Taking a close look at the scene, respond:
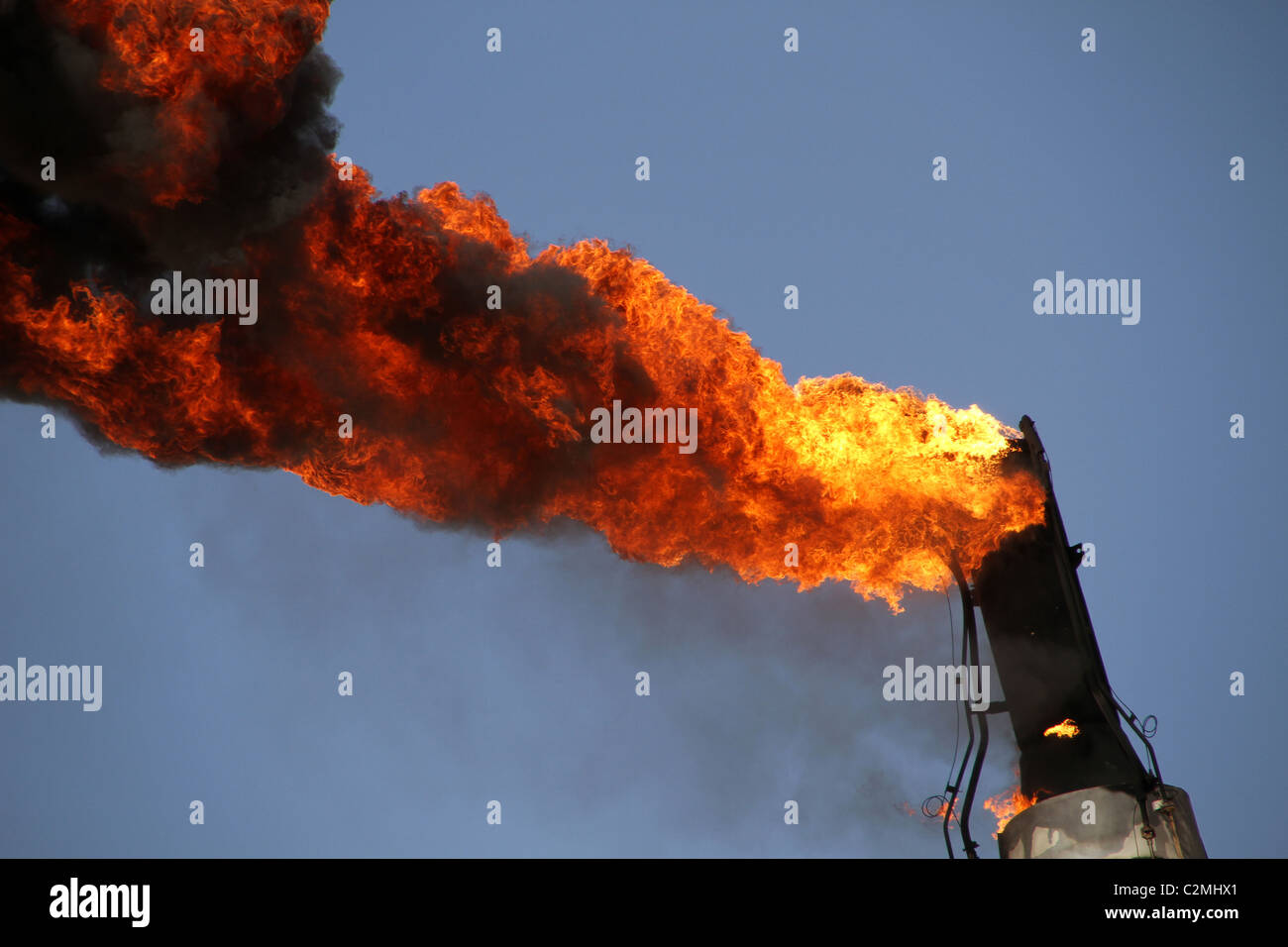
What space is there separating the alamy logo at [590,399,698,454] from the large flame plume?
0.15 meters

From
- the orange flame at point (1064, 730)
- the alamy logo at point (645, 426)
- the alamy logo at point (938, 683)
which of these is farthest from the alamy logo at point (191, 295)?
the orange flame at point (1064, 730)

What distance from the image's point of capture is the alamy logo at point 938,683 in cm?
1477

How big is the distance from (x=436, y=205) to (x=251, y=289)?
2.92 meters

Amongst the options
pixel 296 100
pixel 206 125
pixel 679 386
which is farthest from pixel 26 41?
pixel 679 386

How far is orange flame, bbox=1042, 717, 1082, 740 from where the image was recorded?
45.2ft

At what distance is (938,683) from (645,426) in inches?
236

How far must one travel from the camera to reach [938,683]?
17.0 m

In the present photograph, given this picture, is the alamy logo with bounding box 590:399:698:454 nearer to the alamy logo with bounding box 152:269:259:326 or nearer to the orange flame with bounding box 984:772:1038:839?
the alamy logo with bounding box 152:269:259:326

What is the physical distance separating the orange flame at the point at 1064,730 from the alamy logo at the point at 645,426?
6.23 meters
